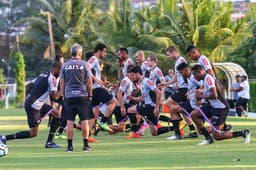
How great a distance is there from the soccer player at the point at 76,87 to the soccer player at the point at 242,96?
16796mm

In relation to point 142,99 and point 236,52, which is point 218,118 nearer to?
point 142,99

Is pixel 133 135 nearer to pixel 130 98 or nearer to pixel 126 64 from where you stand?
pixel 130 98

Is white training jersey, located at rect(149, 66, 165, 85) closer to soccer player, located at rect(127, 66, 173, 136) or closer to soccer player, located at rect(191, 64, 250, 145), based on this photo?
soccer player, located at rect(127, 66, 173, 136)

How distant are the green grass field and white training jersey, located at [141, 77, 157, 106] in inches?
38.2

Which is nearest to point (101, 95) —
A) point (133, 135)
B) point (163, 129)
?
point (133, 135)

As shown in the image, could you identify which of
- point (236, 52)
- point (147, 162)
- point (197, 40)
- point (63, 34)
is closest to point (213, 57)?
point (197, 40)

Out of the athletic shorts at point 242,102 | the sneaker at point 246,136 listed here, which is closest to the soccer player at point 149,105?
the sneaker at point 246,136

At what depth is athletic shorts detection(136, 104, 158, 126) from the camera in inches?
723

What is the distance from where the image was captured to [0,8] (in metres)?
96.9

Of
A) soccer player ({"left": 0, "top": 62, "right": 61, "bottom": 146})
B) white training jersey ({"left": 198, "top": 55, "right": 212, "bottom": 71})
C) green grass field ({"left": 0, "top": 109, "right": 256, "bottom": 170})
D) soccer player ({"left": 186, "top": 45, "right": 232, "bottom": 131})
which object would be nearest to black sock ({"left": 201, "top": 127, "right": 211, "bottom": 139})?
green grass field ({"left": 0, "top": 109, "right": 256, "bottom": 170})

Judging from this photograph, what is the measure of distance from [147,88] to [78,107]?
152 inches

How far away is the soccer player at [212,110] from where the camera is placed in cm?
1541

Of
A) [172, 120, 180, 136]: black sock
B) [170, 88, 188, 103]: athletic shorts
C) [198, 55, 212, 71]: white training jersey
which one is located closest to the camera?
[198, 55, 212, 71]: white training jersey

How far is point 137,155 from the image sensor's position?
44.8 feet
